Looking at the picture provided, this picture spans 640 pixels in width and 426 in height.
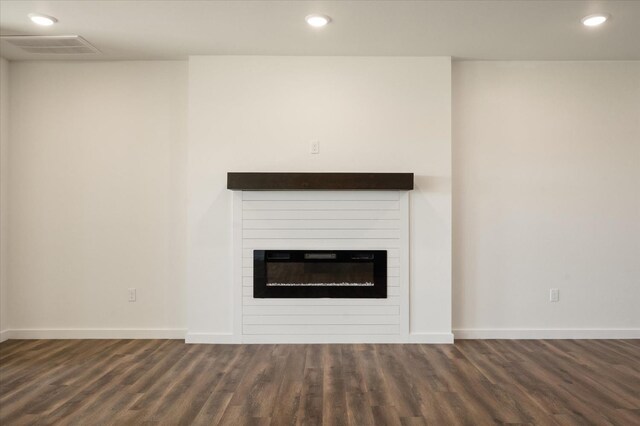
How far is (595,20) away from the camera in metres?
3.19

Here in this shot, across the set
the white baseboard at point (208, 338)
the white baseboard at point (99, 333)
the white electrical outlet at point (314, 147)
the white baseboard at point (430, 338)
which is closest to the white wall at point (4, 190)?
the white baseboard at point (99, 333)

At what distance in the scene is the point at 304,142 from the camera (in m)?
3.98

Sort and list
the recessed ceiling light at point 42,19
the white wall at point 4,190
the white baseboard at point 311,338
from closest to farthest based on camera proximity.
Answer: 1. the recessed ceiling light at point 42,19
2. the white baseboard at point 311,338
3. the white wall at point 4,190

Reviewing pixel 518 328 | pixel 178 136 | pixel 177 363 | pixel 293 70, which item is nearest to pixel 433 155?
pixel 293 70

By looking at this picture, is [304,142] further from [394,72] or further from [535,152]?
[535,152]

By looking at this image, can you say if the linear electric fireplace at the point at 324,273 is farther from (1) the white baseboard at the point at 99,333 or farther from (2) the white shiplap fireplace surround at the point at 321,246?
(1) the white baseboard at the point at 99,333

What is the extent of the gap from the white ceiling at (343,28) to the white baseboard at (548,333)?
254cm

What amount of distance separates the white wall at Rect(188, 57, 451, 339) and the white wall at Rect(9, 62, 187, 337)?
28 cm

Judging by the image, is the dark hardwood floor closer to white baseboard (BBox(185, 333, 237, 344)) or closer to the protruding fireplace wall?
white baseboard (BBox(185, 333, 237, 344))

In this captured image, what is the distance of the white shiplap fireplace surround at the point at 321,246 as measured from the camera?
12.9 feet

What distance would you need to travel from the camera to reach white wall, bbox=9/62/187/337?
4.13 meters

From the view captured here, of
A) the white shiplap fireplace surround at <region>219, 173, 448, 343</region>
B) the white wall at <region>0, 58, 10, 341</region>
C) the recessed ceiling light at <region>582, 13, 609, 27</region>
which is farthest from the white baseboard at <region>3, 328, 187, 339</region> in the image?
the recessed ceiling light at <region>582, 13, 609, 27</region>

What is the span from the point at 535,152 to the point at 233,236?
9.62 feet

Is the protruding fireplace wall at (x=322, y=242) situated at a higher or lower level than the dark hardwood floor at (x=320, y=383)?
higher
